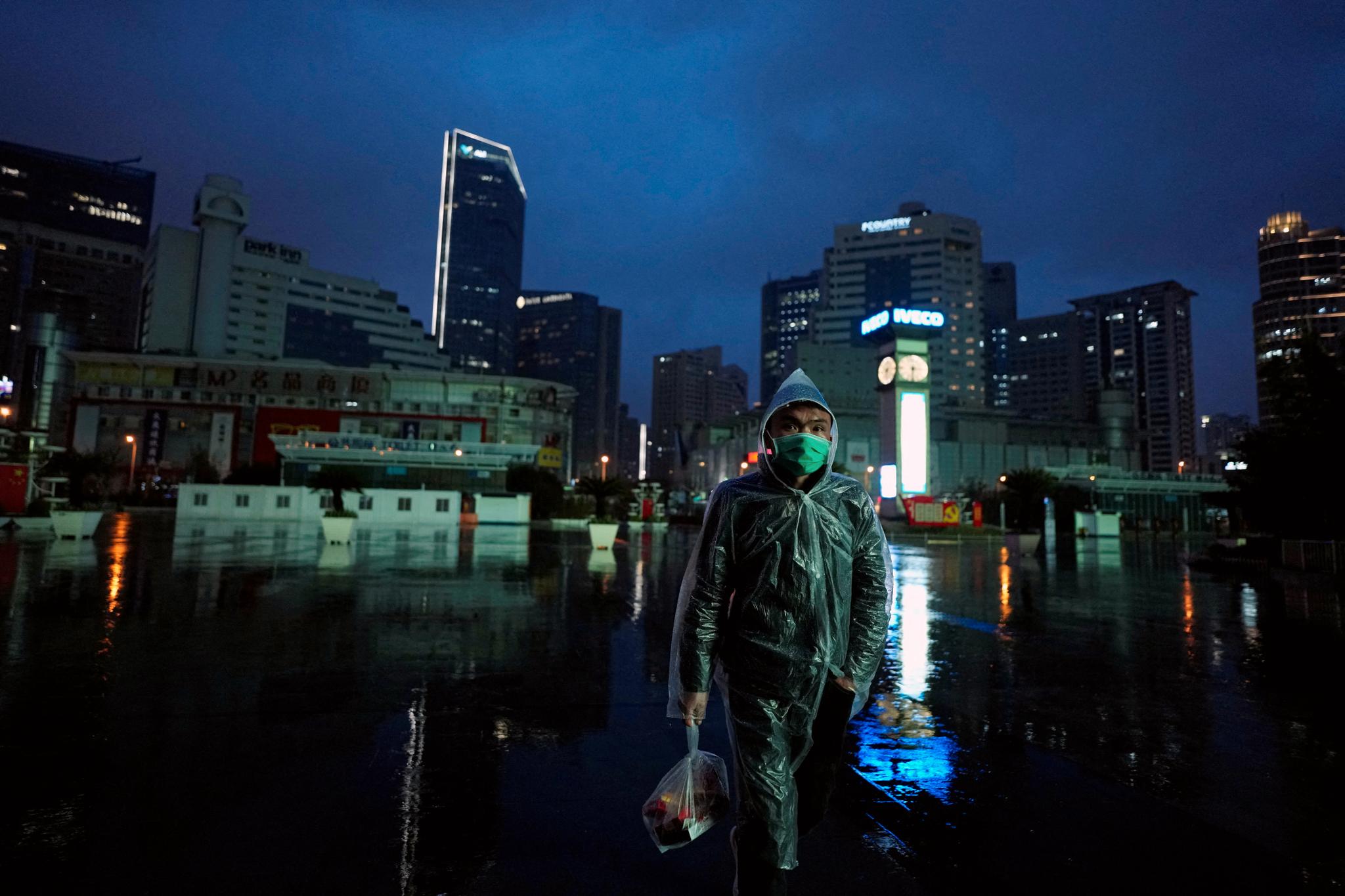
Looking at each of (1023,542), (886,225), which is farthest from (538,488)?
(886,225)

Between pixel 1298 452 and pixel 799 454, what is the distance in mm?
18356

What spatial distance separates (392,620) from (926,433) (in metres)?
58.6

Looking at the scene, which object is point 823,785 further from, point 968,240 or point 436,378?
point 968,240

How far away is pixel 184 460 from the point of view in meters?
81.5

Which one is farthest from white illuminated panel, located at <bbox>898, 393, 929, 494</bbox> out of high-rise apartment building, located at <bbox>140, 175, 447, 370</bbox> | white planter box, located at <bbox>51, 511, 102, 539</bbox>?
high-rise apartment building, located at <bbox>140, 175, 447, 370</bbox>

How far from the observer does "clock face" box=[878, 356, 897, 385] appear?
207ft

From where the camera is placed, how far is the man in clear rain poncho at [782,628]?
8.17 ft

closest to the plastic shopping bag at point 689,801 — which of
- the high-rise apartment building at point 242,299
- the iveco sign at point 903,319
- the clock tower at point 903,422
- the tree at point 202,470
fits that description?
the clock tower at point 903,422

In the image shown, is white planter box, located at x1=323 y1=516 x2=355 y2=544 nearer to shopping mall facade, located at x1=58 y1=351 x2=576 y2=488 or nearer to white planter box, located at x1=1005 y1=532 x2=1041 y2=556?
white planter box, located at x1=1005 y1=532 x2=1041 y2=556

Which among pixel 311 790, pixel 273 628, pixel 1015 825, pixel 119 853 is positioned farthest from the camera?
pixel 273 628

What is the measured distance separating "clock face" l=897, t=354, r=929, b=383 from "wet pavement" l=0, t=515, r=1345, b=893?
182 ft

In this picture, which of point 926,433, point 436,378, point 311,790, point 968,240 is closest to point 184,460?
point 436,378

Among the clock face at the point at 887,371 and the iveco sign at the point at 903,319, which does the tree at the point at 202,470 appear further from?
the iveco sign at the point at 903,319

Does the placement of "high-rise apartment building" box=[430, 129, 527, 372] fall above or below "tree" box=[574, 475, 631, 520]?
above
